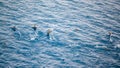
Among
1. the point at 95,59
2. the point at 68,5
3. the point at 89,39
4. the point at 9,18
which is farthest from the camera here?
the point at 68,5

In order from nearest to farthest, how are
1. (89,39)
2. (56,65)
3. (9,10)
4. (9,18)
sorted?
(56,65), (89,39), (9,18), (9,10)

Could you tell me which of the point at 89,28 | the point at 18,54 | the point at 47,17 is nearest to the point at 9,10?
the point at 47,17

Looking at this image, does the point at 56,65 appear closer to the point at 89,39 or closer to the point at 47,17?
the point at 89,39

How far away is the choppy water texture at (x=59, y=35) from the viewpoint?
6969 millimetres

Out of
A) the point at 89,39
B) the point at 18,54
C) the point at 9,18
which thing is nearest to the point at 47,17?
the point at 9,18

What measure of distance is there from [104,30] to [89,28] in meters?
0.81

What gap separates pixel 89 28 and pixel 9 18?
427cm

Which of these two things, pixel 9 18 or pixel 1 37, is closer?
pixel 1 37

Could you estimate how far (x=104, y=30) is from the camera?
9.28 meters

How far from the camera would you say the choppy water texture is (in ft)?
22.9

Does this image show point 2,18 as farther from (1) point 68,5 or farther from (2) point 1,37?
(1) point 68,5

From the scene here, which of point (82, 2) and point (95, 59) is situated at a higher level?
point (82, 2)

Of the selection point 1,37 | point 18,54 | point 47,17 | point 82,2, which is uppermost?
point 82,2

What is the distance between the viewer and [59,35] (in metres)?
8.47
